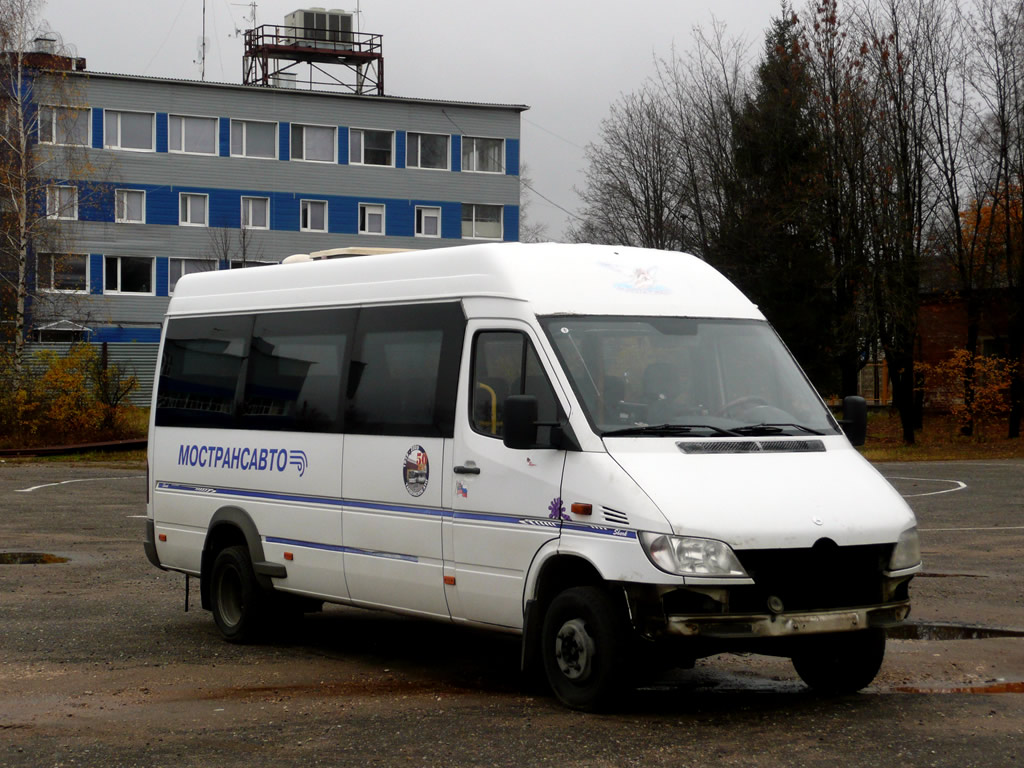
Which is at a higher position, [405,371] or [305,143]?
[305,143]

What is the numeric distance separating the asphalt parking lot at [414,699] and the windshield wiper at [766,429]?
1524 millimetres

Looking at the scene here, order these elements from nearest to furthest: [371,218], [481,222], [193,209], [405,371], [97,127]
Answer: [405,371] → [97,127] → [193,209] → [371,218] → [481,222]

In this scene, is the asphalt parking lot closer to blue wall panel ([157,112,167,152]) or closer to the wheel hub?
the wheel hub

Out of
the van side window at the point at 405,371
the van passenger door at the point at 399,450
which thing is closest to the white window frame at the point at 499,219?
the van side window at the point at 405,371

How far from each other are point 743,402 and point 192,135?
174 ft

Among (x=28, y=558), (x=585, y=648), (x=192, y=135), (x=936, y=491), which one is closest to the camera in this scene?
(x=585, y=648)

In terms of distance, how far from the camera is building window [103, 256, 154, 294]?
5844cm

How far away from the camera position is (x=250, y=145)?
60.0 meters

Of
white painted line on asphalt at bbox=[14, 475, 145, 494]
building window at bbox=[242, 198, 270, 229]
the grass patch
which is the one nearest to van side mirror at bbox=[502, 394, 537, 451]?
white painted line on asphalt at bbox=[14, 475, 145, 494]

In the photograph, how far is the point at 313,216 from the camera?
201 feet

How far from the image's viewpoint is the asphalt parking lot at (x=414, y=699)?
724 cm

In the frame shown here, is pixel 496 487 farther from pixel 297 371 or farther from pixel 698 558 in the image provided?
pixel 297 371

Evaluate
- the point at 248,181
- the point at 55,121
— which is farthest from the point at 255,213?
the point at 55,121

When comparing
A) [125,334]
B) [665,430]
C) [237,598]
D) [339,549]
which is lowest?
[237,598]
